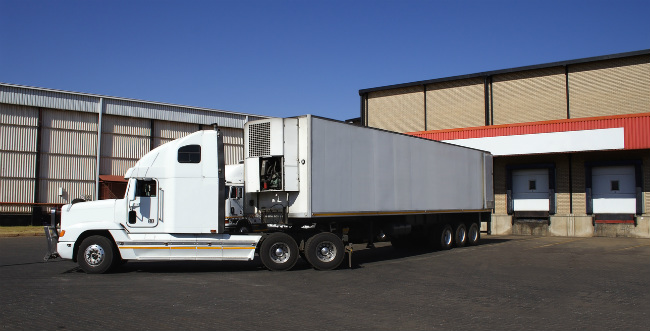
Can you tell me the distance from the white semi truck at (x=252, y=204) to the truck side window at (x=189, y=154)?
24 millimetres

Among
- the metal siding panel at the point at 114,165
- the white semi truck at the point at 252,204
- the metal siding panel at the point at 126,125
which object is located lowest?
the white semi truck at the point at 252,204

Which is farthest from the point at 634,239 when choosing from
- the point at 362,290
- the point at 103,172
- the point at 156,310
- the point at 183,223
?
the point at 103,172

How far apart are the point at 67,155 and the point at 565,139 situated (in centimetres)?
3130

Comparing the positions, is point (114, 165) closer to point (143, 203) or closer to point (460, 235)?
point (460, 235)

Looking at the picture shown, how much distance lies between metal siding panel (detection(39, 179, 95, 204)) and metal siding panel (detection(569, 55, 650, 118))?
103 ft

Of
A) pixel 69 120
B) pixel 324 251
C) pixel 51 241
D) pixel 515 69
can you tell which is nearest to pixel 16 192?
pixel 69 120

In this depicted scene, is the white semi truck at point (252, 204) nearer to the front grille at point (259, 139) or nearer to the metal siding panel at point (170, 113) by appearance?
the front grille at point (259, 139)

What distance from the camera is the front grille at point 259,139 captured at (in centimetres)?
1392

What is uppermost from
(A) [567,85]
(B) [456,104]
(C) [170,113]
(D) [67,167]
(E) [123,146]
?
(C) [170,113]

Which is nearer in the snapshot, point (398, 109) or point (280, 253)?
point (280, 253)

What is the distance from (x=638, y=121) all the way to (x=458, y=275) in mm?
16162

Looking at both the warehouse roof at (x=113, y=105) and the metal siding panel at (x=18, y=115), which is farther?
the warehouse roof at (x=113, y=105)

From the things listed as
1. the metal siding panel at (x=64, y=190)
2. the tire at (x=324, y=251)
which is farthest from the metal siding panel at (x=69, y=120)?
the tire at (x=324, y=251)

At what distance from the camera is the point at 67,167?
37688 millimetres
